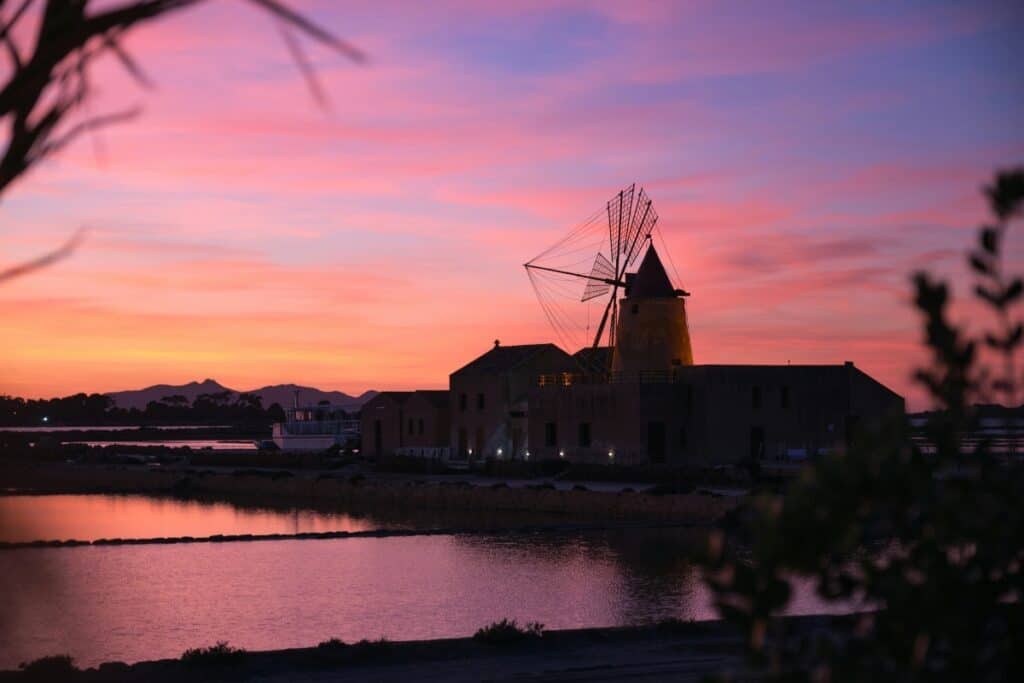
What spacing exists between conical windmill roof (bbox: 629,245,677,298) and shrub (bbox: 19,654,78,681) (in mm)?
32445

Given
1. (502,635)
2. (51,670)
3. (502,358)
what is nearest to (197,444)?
(502,358)

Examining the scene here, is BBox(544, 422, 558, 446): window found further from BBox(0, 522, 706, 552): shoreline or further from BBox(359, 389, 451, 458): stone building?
BBox(0, 522, 706, 552): shoreline

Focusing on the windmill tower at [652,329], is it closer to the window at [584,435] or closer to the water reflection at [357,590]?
the window at [584,435]

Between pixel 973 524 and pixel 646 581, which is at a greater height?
pixel 973 524

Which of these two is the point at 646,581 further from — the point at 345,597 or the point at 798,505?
the point at 798,505

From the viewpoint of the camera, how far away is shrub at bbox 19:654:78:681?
1124 cm

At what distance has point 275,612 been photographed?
19844 millimetres

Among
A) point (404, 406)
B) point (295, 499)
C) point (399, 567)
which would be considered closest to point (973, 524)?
point (399, 567)

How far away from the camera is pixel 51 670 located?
1138cm

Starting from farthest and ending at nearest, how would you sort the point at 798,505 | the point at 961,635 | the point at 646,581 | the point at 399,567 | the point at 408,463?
the point at 408,463, the point at 399,567, the point at 646,581, the point at 961,635, the point at 798,505

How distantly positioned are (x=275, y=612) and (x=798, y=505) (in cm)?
1830

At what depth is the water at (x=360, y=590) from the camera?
17391mm

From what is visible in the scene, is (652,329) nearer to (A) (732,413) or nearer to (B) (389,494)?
(A) (732,413)

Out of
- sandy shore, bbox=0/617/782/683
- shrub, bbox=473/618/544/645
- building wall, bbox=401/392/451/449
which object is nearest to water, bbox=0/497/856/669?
sandy shore, bbox=0/617/782/683
